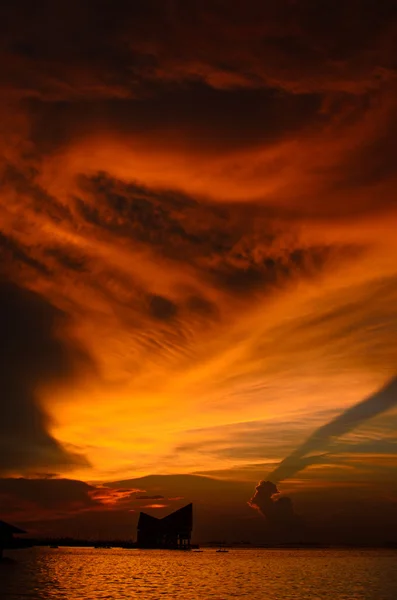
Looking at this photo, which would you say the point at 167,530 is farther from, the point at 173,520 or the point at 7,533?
the point at 7,533

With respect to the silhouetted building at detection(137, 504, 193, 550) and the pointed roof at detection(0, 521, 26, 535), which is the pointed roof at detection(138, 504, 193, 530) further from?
the pointed roof at detection(0, 521, 26, 535)

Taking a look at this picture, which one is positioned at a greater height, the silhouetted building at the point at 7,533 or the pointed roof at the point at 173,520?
the pointed roof at the point at 173,520

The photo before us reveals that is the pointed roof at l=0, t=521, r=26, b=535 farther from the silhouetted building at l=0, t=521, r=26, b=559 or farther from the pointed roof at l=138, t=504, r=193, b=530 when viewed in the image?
the pointed roof at l=138, t=504, r=193, b=530

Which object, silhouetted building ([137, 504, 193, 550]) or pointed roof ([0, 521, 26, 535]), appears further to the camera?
silhouetted building ([137, 504, 193, 550])

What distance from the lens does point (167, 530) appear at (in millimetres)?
158875

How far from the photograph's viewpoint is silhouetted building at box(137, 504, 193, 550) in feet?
509

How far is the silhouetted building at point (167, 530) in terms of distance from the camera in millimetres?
155125

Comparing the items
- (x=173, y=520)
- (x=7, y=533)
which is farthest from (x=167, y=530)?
(x=7, y=533)

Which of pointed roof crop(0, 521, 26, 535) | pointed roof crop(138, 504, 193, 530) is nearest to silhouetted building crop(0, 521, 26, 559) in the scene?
pointed roof crop(0, 521, 26, 535)

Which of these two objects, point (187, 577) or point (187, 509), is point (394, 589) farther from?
point (187, 509)

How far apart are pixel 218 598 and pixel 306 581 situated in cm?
2583

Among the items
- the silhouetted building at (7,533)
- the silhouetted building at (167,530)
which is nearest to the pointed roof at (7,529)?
the silhouetted building at (7,533)

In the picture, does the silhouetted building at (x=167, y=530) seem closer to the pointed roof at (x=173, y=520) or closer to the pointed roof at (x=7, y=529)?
the pointed roof at (x=173, y=520)

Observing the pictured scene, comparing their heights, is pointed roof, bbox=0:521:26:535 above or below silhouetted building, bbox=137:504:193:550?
below
